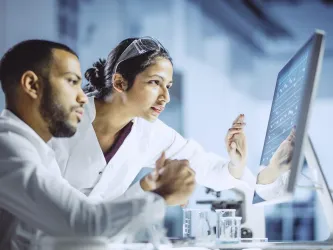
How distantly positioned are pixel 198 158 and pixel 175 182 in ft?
3.14

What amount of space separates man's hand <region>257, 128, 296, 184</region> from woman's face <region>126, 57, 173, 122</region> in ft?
2.09

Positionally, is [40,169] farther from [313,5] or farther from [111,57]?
[313,5]

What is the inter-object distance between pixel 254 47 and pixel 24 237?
3.25 m

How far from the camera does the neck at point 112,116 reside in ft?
7.55

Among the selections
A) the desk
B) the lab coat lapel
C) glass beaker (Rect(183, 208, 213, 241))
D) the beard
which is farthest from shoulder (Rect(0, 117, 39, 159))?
the lab coat lapel

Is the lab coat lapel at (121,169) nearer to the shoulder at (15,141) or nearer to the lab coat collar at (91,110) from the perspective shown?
the lab coat collar at (91,110)

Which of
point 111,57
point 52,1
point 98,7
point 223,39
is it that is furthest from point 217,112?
point 111,57

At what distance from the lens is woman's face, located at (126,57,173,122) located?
7.49 feet

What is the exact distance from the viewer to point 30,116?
5.07ft

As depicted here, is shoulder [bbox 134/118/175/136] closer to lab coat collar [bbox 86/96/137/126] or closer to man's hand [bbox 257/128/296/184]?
lab coat collar [bbox 86/96/137/126]

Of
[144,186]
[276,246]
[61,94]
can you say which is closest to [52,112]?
[61,94]

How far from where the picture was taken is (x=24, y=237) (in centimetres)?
143

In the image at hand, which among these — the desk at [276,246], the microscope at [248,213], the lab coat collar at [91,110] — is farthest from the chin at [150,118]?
the desk at [276,246]

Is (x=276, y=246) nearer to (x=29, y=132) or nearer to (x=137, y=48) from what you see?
(x=29, y=132)
